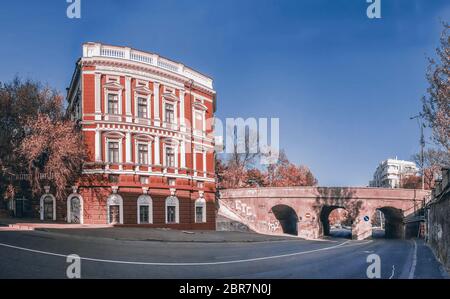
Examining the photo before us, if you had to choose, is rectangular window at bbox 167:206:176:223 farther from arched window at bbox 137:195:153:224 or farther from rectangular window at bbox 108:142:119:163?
rectangular window at bbox 108:142:119:163

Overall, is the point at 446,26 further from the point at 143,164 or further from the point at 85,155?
the point at 85,155

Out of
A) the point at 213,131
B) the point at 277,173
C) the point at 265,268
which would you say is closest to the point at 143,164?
the point at 213,131

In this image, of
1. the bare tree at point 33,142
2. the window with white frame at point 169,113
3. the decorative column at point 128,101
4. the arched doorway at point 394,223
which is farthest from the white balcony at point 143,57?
the arched doorway at point 394,223

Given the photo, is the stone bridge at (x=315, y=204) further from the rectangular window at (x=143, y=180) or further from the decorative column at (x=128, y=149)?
the decorative column at (x=128, y=149)

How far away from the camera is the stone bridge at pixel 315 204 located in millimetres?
38688

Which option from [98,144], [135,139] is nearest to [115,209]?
[98,144]

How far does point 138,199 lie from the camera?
24547 millimetres

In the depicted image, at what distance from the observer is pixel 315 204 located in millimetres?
40062

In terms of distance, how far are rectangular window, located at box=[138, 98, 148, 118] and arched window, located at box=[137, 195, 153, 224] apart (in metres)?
6.43

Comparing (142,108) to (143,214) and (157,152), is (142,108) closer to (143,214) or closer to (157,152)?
(157,152)

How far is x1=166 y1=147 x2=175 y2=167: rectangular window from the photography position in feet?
83.7

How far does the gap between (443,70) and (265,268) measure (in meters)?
16.5

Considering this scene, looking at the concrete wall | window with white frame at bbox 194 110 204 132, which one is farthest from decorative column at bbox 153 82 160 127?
the concrete wall
